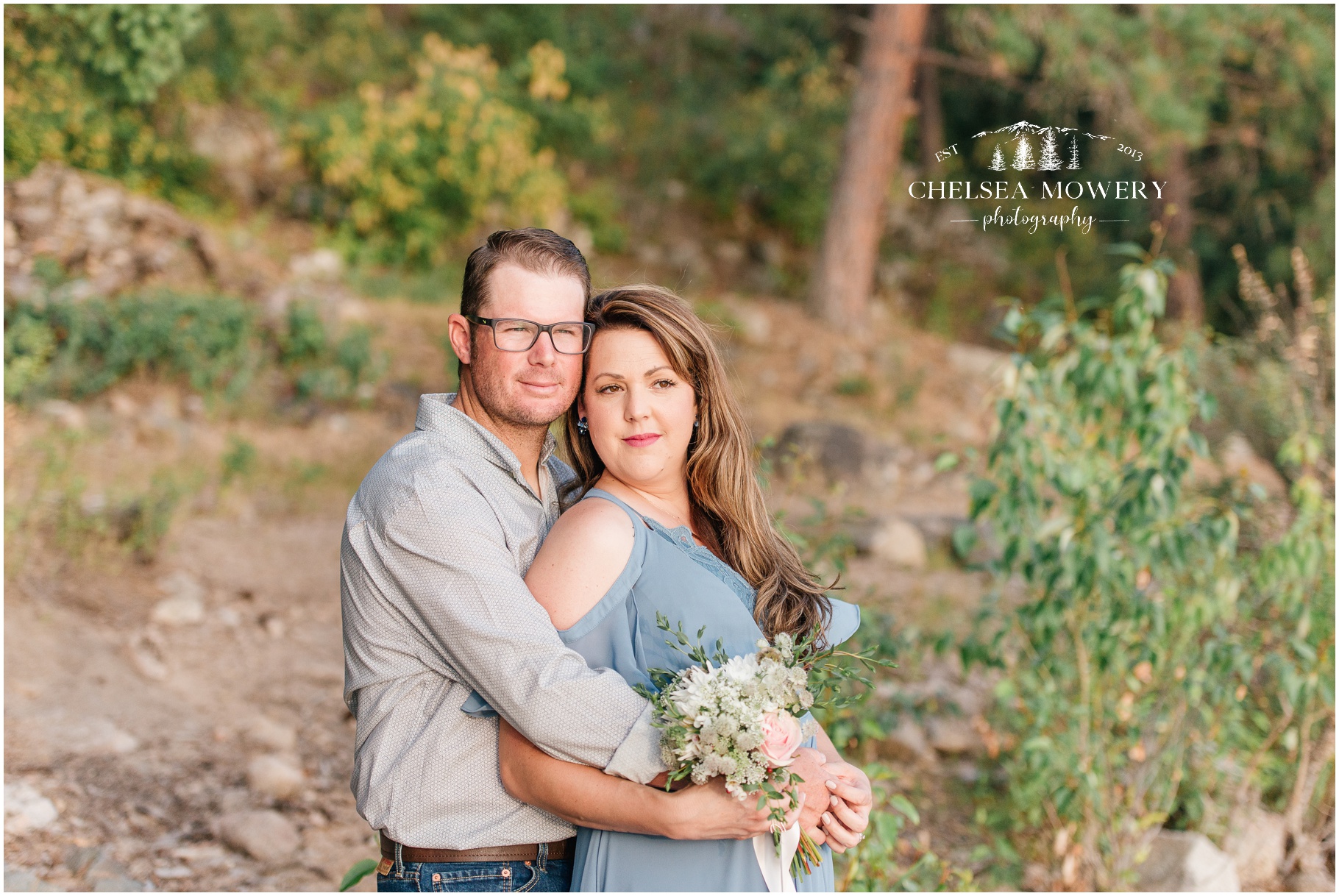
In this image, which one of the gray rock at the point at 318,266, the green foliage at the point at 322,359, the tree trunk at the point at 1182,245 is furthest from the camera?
the tree trunk at the point at 1182,245

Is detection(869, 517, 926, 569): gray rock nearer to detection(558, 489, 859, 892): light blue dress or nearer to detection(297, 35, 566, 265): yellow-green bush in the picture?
detection(558, 489, 859, 892): light blue dress

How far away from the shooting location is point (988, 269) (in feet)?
42.7

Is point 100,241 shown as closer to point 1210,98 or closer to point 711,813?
point 711,813

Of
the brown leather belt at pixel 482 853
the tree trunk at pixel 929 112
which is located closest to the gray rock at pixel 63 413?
the brown leather belt at pixel 482 853

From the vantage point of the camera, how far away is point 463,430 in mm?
2139

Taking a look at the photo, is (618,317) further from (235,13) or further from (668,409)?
(235,13)

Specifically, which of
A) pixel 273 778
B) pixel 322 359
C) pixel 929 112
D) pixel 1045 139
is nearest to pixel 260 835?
pixel 273 778

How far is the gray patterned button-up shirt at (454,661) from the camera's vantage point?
180cm

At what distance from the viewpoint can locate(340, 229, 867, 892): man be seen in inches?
71.1

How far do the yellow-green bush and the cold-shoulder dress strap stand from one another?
8.37m

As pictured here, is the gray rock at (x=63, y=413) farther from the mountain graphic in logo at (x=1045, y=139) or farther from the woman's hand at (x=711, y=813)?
the mountain graphic in logo at (x=1045, y=139)

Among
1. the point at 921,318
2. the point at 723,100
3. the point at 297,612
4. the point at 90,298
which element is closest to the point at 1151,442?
the point at 297,612

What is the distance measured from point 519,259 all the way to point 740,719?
1.08 m

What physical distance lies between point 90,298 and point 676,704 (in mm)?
6555
